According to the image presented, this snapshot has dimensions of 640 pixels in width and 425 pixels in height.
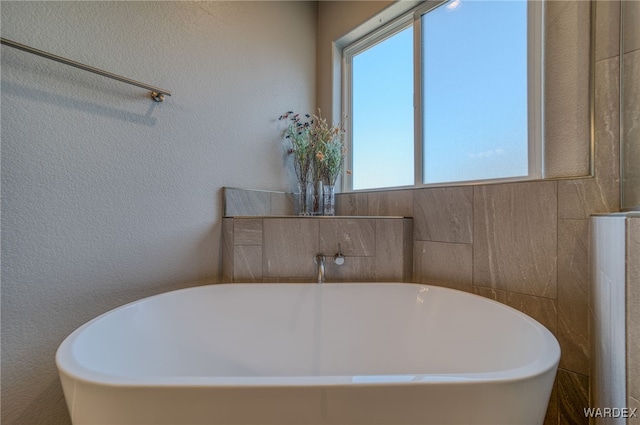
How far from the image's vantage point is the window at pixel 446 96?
1.18 meters

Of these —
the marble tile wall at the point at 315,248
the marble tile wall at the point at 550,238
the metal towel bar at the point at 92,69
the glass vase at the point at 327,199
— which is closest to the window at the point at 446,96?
the marble tile wall at the point at 550,238

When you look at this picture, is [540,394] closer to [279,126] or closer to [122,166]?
[122,166]

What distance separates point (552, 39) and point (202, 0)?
1646mm

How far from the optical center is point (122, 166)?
1109 millimetres

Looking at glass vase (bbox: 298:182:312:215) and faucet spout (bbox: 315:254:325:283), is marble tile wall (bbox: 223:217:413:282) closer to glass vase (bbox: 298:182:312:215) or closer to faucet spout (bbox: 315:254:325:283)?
faucet spout (bbox: 315:254:325:283)

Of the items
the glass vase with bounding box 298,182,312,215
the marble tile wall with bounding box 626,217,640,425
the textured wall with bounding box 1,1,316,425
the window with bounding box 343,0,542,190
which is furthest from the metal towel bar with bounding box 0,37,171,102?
the marble tile wall with bounding box 626,217,640,425

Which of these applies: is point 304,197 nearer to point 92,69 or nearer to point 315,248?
point 315,248

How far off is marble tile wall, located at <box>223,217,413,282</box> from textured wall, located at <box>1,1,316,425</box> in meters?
0.22

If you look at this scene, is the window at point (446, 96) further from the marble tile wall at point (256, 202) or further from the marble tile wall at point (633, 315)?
the marble tile wall at point (633, 315)

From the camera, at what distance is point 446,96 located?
4.73 ft

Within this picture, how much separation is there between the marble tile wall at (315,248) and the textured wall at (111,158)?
218mm

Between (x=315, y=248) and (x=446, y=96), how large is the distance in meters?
1.11

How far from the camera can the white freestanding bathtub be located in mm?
472

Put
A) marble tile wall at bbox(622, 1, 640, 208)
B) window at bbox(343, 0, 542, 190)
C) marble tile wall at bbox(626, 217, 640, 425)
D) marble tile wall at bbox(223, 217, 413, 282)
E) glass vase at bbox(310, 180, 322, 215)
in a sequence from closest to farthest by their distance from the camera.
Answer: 1. marble tile wall at bbox(626, 217, 640, 425)
2. marble tile wall at bbox(622, 1, 640, 208)
3. window at bbox(343, 0, 542, 190)
4. marble tile wall at bbox(223, 217, 413, 282)
5. glass vase at bbox(310, 180, 322, 215)
